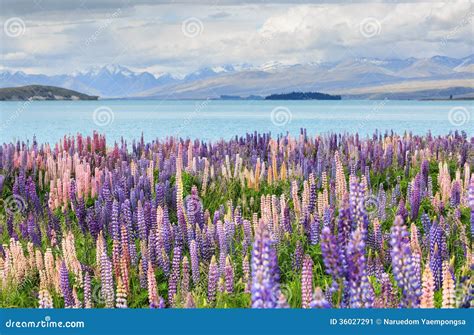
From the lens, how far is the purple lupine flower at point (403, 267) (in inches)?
177

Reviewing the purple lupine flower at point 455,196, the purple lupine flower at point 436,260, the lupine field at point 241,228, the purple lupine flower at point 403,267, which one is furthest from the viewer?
the purple lupine flower at point 455,196

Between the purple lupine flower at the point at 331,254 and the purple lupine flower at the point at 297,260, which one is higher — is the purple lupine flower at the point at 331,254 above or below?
above

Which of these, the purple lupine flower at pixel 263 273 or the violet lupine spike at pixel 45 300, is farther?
the violet lupine spike at pixel 45 300

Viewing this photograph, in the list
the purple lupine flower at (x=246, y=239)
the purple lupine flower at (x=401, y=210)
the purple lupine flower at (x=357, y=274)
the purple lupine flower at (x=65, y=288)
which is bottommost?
the purple lupine flower at (x=65, y=288)

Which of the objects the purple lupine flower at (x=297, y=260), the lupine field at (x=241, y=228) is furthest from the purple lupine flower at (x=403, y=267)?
the purple lupine flower at (x=297, y=260)

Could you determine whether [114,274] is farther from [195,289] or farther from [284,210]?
[284,210]

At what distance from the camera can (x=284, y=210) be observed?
855 cm

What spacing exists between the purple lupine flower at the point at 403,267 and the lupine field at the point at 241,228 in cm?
1

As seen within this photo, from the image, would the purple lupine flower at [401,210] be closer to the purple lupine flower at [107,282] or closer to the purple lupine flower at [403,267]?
the purple lupine flower at [107,282]

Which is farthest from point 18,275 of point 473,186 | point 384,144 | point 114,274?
point 384,144

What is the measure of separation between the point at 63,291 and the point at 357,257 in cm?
340

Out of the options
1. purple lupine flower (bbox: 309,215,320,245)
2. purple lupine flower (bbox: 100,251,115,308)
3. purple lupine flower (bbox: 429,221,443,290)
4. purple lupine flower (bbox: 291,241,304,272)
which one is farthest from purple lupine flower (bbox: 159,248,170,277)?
purple lupine flower (bbox: 429,221,443,290)

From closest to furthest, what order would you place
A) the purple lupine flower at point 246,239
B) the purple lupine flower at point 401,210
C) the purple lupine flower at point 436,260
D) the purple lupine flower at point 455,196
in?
the purple lupine flower at point 436,260 → the purple lupine flower at point 246,239 → the purple lupine flower at point 401,210 → the purple lupine flower at point 455,196

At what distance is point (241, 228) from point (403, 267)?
177 inches
